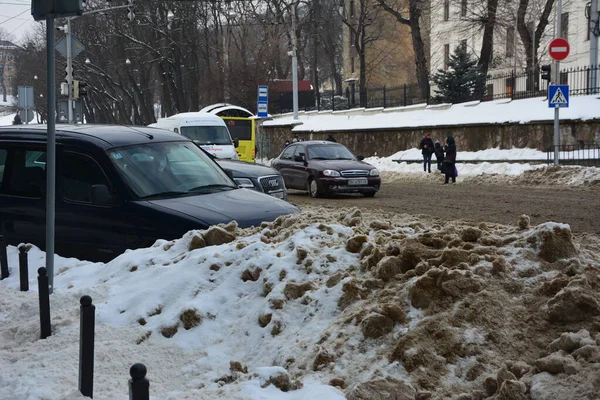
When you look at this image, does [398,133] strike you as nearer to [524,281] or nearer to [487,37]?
[487,37]

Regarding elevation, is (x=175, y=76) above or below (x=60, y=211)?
above

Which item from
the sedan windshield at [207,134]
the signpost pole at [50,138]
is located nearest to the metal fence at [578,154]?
the sedan windshield at [207,134]

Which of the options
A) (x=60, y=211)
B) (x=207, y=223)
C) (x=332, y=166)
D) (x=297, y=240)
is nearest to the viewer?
(x=297, y=240)

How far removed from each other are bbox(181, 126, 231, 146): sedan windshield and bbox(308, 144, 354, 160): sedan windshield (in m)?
5.18

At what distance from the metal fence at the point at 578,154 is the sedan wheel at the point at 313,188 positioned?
8.15 m

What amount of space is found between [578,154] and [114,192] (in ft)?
68.8

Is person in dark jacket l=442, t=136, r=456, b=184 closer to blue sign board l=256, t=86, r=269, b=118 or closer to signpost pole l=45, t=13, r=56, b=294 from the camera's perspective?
blue sign board l=256, t=86, r=269, b=118

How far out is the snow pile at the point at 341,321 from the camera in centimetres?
441

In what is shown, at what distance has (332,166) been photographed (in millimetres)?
21875

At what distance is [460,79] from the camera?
3897 centimetres

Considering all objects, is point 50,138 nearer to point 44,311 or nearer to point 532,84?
point 44,311

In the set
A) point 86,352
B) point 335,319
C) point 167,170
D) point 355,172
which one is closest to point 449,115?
point 355,172

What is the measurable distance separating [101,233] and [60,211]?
0.60 meters

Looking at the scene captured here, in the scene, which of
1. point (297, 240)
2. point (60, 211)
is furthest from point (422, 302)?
point (60, 211)
